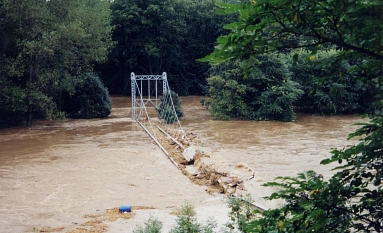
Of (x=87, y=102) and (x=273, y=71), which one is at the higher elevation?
(x=273, y=71)

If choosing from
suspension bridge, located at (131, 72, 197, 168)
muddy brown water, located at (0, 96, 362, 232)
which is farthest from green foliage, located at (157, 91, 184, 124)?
muddy brown water, located at (0, 96, 362, 232)

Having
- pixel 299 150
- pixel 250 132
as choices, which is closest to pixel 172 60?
pixel 250 132

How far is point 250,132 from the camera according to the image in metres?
18.1

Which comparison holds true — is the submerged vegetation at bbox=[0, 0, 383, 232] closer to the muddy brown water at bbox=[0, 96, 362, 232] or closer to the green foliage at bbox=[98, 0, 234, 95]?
the green foliage at bbox=[98, 0, 234, 95]

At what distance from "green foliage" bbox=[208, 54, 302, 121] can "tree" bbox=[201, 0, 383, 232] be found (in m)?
19.3

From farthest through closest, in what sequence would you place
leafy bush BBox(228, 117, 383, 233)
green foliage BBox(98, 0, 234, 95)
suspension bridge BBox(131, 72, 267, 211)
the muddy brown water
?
1. green foliage BBox(98, 0, 234, 95)
2. suspension bridge BBox(131, 72, 267, 211)
3. the muddy brown water
4. leafy bush BBox(228, 117, 383, 233)

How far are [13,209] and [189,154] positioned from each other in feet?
17.4

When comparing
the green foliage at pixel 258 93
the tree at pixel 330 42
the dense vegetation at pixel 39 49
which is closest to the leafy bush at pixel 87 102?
the dense vegetation at pixel 39 49

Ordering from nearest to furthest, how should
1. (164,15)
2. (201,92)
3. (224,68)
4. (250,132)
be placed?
(250,132)
(224,68)
(164,15)
(201,92)

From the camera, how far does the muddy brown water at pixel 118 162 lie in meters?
8.34

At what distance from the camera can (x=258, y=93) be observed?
23000mm

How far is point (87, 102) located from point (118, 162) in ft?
38.5

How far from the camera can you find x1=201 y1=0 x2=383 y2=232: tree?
6.16 ft

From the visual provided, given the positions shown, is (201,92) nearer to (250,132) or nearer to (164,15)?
(164,15)
